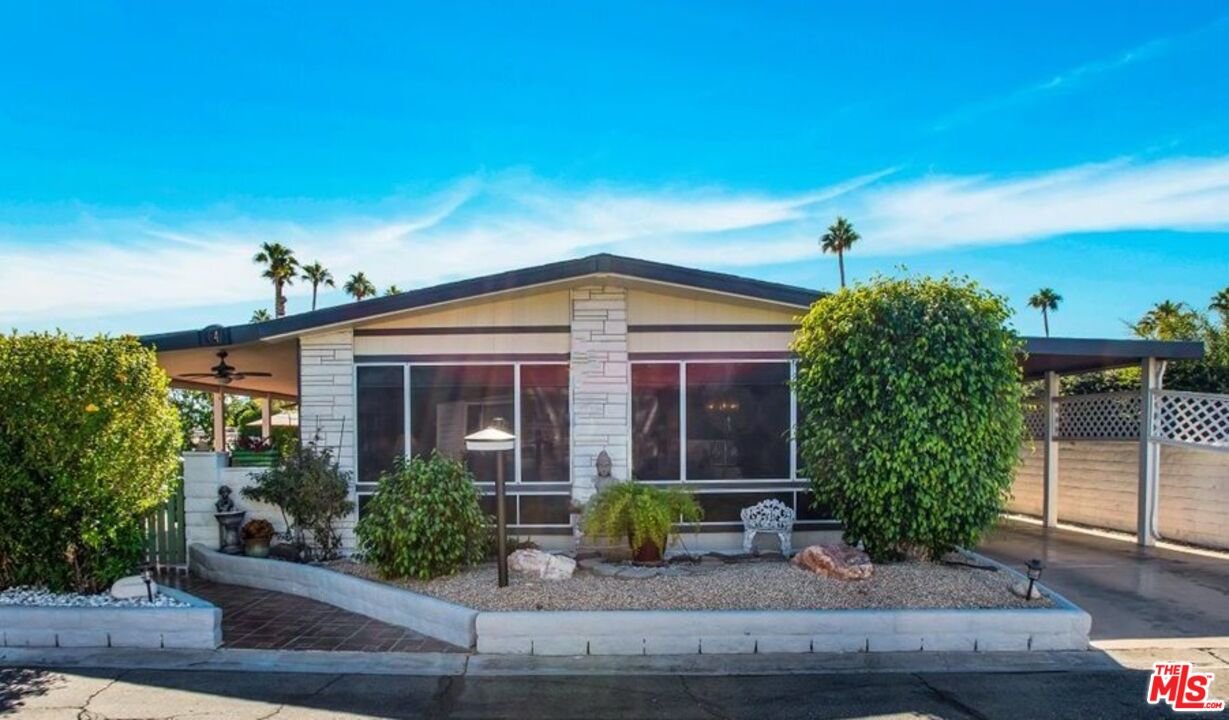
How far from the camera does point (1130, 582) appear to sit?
7152 mm

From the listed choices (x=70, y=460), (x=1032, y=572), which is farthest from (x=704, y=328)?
(x=70, y=460)

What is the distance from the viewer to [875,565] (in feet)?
20.9

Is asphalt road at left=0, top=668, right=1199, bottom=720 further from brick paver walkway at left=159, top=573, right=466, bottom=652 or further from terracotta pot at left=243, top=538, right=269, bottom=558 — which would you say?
terracotta pot at left=243, top=538, right=269, bottom=558

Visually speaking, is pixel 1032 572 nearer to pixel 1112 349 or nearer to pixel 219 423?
pixel 1112 349

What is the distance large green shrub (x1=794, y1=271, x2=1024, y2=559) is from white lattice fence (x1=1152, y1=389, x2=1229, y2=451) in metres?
3.84

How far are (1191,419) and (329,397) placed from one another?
1054 cm

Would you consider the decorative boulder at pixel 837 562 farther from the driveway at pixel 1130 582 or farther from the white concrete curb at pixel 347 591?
the white concrete curb at pixel 347 591

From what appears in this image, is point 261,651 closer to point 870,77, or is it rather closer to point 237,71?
point 237,71

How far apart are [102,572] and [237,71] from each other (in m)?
7.08

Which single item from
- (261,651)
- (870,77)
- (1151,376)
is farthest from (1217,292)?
(261,651)

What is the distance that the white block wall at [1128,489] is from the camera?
864 centimetres

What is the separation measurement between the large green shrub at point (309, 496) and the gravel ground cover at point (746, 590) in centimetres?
199

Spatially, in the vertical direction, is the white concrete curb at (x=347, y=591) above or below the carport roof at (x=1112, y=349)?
below

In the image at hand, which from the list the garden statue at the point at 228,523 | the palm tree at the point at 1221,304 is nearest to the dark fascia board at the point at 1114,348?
the palm tree at the point at 1221,304
